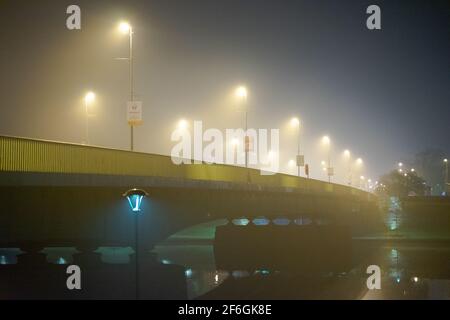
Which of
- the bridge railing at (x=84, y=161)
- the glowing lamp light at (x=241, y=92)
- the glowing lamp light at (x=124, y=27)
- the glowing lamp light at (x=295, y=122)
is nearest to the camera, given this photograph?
the bridge railing at (x=84, y=161)

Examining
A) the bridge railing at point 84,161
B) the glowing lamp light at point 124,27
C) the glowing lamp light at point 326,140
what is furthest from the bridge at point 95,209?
the glowing lamp light at point 326,140

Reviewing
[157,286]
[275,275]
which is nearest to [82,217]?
[157,286]

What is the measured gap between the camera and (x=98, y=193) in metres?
38.3

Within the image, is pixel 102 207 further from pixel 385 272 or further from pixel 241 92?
pixel 241 92

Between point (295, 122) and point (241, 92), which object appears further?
point (295, 122)

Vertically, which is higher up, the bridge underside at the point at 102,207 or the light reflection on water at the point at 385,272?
the bridge underside at the point at 102,207

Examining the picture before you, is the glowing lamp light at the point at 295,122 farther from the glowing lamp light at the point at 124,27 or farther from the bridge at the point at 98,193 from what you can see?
the glowing lamp light at the point at 124,27

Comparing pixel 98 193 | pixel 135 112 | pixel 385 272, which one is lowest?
pixel 385 272

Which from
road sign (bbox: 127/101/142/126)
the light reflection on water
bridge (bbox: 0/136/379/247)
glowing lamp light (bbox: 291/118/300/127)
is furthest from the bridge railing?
glowing lamp light (bbox: 291/118/300/127)

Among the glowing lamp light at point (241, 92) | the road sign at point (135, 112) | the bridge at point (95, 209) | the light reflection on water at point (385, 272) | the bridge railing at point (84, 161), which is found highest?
the glowing lamp light at point (241, 92)

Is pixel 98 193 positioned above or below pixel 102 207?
above

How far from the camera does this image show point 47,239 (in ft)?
114

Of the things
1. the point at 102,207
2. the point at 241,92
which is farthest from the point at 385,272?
the point at 241,92

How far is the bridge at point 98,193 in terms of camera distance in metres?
32.8
